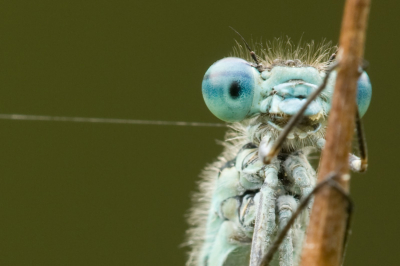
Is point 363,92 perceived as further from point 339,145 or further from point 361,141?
point 339,145

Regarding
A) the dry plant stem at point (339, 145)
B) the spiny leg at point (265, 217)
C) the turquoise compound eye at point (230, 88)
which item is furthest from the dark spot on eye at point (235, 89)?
the dry plant stem at point (339, 145)

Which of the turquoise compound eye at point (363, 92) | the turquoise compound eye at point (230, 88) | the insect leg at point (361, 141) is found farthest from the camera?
the turquoise compound eye at point (363, 92)

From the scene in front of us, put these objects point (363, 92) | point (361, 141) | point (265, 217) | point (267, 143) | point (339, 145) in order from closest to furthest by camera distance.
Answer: point (339, 145) → point (361, 141) → point (265, 217) → point (267, 143) → point (363, 92)

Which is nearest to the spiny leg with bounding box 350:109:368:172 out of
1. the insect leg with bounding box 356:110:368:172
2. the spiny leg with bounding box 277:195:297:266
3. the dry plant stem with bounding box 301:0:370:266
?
the insect leg with bounding box 356:110:368:172

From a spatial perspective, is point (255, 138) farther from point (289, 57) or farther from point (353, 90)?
point (353, 90)

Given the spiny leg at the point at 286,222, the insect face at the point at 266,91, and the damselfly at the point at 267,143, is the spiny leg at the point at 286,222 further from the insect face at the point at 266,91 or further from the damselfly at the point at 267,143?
the insect face at the point at 266,91

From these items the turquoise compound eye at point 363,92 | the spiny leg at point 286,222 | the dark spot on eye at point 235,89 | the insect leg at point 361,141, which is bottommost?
the spiny leg at point 286,222

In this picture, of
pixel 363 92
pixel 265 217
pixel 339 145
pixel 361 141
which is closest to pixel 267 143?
pixel 265 217

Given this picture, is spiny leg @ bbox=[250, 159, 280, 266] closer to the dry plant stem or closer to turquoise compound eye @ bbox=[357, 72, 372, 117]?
turquoise compound eye @ bbox=[357, 72, 372, 117]
